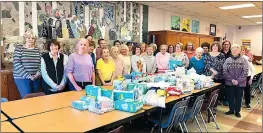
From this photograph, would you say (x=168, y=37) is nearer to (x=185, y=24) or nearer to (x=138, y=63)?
(x=185, y=24)

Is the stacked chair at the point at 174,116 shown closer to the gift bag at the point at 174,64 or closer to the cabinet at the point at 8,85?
the gift bag at the point at 174,64

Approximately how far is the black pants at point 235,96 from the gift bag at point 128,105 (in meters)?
2.49

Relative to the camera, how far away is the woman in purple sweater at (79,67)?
308cm

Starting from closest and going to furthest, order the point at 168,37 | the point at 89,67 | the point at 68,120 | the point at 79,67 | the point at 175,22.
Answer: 1. the point at 68,120
2. the point at 79,67
3. the point at 89,67
4. the point at 168,37
5. the point at 175,22

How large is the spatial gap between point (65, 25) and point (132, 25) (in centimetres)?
229

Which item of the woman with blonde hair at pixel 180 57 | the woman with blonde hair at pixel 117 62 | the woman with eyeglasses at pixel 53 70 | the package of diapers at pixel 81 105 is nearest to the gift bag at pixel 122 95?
the package of diapers at pixel 81 105

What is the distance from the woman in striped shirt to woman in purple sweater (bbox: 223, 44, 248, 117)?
331 centimetres

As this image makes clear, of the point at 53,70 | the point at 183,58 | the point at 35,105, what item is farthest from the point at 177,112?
the point at 183,58

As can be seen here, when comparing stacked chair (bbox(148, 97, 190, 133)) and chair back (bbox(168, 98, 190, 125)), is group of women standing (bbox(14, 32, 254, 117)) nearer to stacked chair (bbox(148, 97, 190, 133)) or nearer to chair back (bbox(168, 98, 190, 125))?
stacked chair (bbox(148, 97, 190, 133))

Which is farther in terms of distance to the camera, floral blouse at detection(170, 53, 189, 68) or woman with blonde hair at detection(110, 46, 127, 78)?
floral blouse at detection(170, 53, 189, 68)

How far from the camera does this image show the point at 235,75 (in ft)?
12.8

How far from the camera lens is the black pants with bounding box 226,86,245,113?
3947mm

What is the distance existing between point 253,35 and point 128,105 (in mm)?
12901

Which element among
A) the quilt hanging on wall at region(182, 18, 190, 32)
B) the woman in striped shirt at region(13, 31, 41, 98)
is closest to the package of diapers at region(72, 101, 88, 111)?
the woman in striped shirt at region(13, 31, 41, 98)
